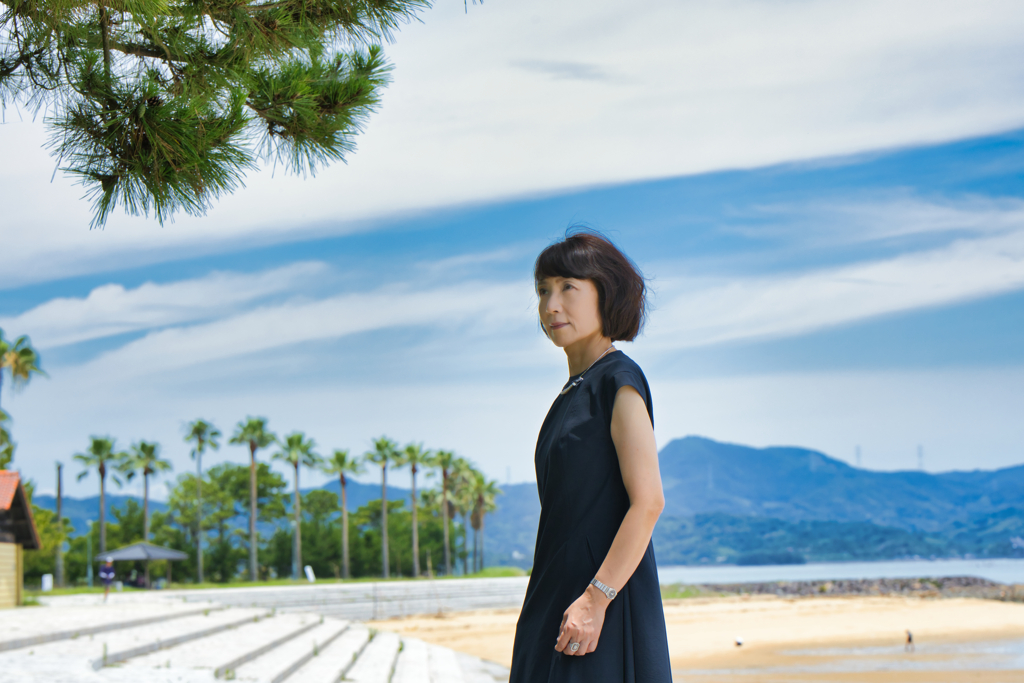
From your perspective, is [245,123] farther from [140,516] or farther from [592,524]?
[140,516]

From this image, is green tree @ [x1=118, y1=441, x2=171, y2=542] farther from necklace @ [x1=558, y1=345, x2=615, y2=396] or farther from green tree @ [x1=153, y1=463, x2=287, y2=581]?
necklace @ [x1=558, y1=345, x2=615, y2=396]

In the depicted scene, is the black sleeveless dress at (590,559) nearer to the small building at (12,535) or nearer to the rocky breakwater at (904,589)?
the small building at (12,535)

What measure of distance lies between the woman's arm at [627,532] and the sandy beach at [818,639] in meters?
15.0

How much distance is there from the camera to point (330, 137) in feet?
13.9

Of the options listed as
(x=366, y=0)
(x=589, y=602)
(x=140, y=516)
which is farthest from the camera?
(x=140, y=516)

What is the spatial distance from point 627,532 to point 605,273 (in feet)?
1.86

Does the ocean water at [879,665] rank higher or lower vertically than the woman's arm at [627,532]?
lower

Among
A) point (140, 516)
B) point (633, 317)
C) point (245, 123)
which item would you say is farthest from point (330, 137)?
point (140, 516)

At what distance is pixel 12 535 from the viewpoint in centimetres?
1888

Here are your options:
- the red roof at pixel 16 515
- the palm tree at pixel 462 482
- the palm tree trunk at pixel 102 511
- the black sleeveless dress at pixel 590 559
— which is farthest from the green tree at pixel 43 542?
the black sleeveless dress at pixel 590 559

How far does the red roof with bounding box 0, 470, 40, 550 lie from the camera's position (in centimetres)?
1864

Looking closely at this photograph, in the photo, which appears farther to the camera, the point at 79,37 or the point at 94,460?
the point at 94,460

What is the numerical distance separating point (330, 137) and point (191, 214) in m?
0.84

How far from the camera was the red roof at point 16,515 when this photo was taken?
18.6 m
